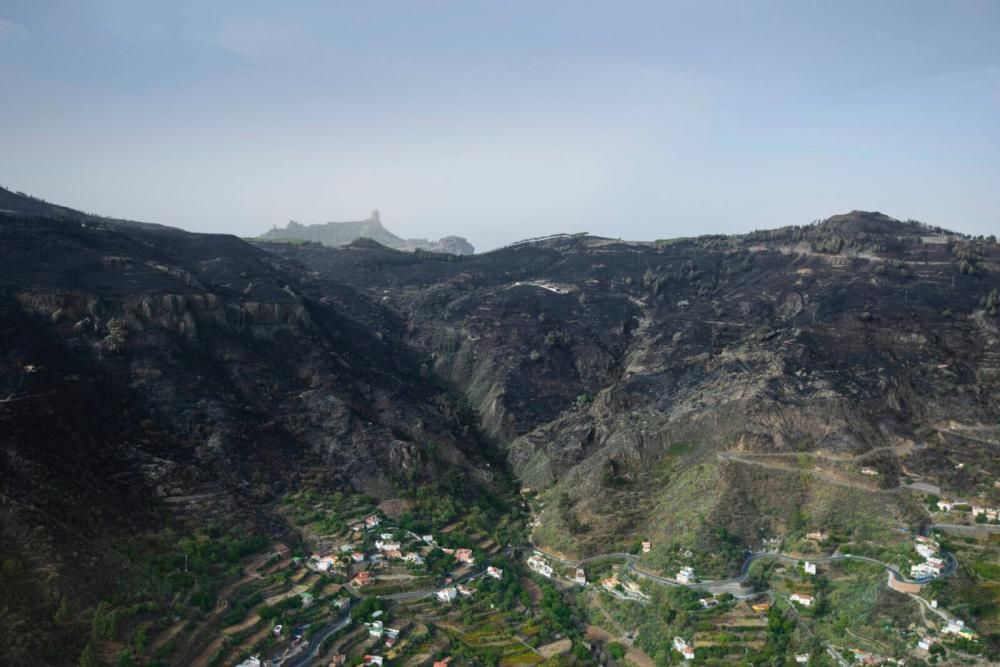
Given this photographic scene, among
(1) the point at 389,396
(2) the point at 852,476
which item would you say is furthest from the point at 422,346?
(2) the point at 852,476

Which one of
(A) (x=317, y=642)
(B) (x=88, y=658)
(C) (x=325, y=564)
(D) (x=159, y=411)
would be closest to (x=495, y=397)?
(C) (x=325, y=564)

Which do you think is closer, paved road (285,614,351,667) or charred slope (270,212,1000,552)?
paved road (285,614,351,667)

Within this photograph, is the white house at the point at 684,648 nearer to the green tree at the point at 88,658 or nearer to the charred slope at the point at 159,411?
the charred slope at the point at 159,411

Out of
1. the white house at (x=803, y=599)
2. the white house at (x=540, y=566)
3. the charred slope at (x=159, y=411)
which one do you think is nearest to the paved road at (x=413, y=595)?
the white house at (x=540, y=566)

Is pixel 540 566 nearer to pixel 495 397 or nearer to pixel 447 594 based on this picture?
pixel 447 594

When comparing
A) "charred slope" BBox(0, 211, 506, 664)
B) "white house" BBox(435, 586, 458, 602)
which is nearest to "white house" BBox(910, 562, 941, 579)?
"white house" BBox(435, 586, 458, 602)

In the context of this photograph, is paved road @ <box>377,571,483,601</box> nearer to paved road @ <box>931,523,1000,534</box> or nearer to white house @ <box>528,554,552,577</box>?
white house @ <box>528,554,552,577</box>
